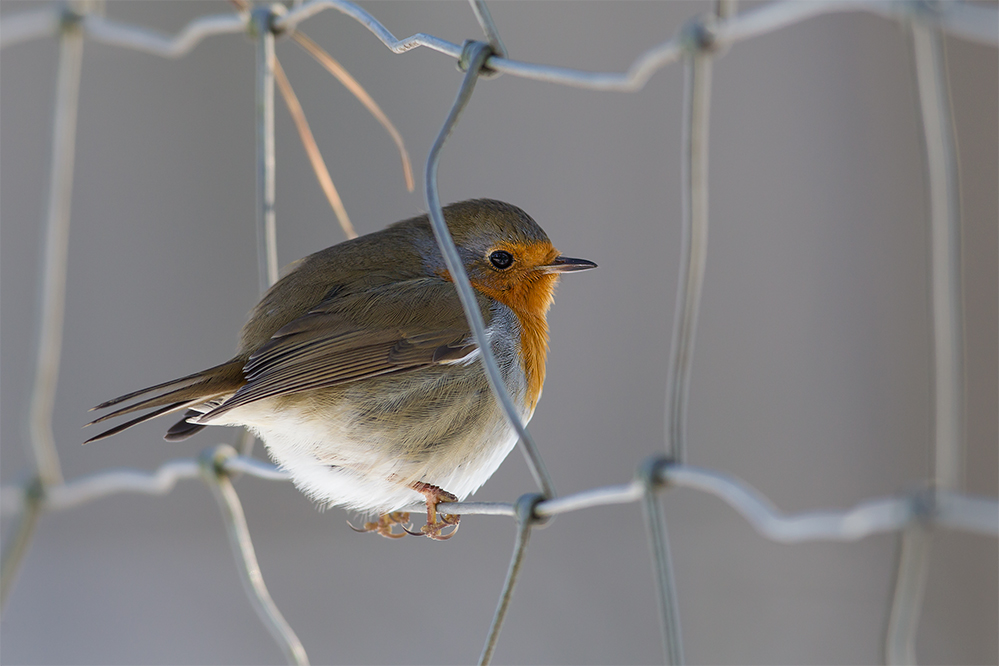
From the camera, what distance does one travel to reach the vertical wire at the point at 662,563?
2.12 feet

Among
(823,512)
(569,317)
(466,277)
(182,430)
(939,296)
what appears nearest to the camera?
(939,296)

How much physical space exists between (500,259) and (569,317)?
2072 mm

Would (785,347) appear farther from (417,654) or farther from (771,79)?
(417,654)

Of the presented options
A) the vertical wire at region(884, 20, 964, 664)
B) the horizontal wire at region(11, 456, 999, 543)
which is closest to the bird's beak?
the horizontal wire at region(11, 456, 999, 543)

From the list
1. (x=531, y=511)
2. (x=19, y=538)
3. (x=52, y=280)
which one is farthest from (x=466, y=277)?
(x=19, y=538)

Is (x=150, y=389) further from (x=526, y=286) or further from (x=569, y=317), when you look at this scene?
(x=569, y=317)

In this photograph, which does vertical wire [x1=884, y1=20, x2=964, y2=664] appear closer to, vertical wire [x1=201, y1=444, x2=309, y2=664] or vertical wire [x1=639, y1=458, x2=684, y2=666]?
vertical wire [x1=639, y1=458, x2=684, y2=666]

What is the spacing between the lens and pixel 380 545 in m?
3.70

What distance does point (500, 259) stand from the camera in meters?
1.60

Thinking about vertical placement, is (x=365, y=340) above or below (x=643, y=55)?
below

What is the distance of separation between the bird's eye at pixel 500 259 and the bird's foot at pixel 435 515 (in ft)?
1.32

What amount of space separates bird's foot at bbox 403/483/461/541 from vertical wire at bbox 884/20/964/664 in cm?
86

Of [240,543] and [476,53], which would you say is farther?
[240,543]

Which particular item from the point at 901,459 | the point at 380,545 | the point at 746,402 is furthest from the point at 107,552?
the point at 901,459
